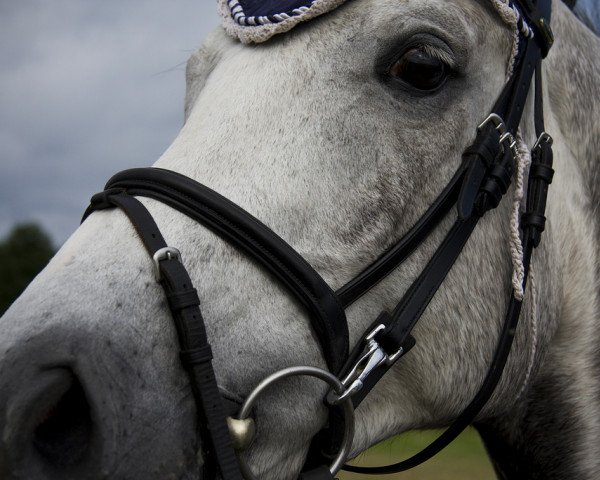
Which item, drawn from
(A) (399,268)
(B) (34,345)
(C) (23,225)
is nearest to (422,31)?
(A) (399,268)

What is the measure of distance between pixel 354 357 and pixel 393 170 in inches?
21.1

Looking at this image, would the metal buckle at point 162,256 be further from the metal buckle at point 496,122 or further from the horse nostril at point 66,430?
the metal buckle at point 496,122

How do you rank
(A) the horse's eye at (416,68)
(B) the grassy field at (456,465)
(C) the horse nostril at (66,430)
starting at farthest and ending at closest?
(B) the grassy field at (456,465)
(A) the horse's eye at (416,68)
(C) the horse nostril at (66,430)

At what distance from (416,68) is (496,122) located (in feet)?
1.09

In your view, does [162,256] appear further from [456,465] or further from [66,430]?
[456,465]

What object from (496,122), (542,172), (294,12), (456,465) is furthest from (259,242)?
(456,465)

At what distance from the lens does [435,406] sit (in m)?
2.08

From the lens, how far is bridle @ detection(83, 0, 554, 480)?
160cm

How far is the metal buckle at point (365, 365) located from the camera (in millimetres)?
1782

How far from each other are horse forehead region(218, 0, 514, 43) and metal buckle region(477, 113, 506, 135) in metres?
0.31

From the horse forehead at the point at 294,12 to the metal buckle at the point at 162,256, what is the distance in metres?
0.77

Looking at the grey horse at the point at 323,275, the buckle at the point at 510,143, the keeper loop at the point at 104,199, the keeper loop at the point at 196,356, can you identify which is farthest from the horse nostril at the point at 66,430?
the buckle at the point at 510,143

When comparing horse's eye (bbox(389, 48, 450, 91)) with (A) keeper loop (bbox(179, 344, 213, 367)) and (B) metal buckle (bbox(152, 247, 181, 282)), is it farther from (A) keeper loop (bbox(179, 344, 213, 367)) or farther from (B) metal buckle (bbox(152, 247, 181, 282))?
(A) keeper loop (bbox(179, 344, 213, 367))

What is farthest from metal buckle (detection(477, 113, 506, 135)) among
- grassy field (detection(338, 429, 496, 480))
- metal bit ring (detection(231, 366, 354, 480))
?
grassy field (detection(338, 429, 496, 480))
